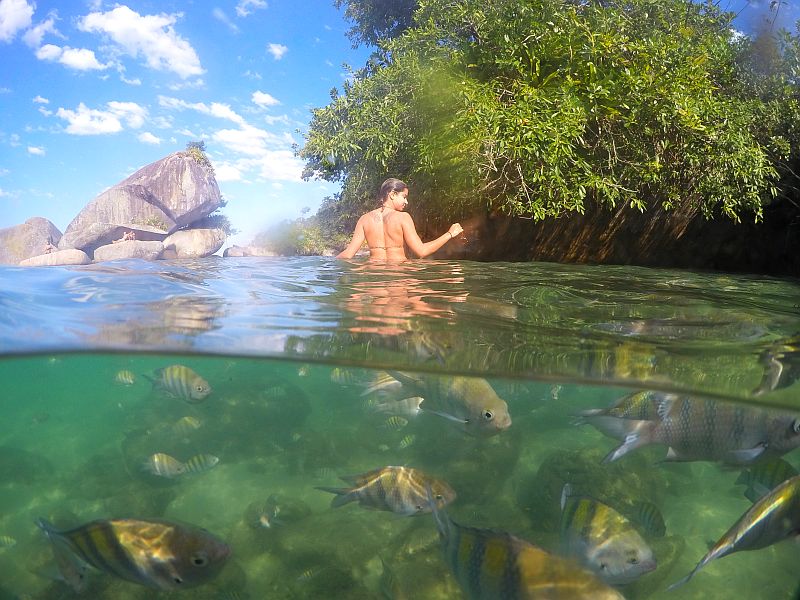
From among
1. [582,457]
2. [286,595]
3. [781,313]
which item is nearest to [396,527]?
[286,595]

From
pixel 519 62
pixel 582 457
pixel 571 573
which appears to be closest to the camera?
pixel 571 573

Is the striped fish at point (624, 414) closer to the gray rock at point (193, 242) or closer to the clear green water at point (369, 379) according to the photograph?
the clear green water at point (369, 379)

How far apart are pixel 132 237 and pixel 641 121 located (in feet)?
123

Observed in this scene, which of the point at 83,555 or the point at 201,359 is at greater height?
the point at 201,359

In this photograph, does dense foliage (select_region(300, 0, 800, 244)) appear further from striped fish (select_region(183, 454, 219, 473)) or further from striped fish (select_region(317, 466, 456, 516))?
striped fish (select_region(317, 466, 456, 516))

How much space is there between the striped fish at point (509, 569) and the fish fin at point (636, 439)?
1460 millimetres

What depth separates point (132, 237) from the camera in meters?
40.3

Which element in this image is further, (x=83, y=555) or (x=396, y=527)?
(x=396, y=527)

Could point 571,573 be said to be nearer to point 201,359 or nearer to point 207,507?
point 201,359

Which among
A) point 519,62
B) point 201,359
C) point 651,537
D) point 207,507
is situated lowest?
point 207,507

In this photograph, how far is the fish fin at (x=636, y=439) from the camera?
4098 mm

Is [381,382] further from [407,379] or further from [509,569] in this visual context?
[509,569]

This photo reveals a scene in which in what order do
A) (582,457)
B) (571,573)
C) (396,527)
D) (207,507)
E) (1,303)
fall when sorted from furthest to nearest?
(207,507)
(582,457)
(396,527)
(1,303)
(571,573)

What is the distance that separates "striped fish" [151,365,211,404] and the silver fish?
3.17 metres
